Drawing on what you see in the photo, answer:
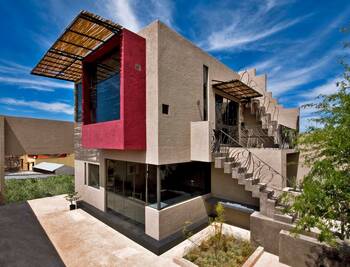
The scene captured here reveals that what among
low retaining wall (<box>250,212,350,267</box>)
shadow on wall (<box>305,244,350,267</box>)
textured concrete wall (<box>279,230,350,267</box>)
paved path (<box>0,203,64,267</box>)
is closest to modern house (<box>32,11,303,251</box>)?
low retaining wall (<box>250,212,350,267</box>)

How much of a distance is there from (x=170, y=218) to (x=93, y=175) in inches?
234

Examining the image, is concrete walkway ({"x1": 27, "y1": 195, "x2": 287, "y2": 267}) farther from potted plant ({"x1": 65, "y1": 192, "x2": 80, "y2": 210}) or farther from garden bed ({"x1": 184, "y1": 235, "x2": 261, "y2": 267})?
potted plant ({"x1": 65, "y1": 192, "x2": 80, "y2": 210})

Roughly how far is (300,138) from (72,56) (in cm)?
1003

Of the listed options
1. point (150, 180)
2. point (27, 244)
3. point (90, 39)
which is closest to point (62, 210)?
point (27, 244)

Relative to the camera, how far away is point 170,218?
291 inches

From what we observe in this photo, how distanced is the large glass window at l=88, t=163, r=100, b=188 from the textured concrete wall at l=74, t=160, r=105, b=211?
10.2 inches

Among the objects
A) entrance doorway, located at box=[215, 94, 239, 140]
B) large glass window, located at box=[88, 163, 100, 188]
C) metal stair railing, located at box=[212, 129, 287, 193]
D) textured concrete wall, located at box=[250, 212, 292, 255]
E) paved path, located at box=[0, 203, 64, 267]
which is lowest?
paved path, located at box=[0, 203, 64, 267]

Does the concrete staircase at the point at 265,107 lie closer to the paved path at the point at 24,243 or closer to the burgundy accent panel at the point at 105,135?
the burgundy accent panel at the point at 105,135

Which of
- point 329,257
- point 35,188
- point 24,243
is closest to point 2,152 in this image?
point 35,188

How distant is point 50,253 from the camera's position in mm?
6641

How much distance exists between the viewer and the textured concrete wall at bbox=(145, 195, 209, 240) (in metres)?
7.00

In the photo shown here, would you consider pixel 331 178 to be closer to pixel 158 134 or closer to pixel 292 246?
pixel 292 246

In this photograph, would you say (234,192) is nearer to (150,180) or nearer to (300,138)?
(150,180)

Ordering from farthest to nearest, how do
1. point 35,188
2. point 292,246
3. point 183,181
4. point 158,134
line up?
point 35,188, point 183,181, point 158,134, point 292,246
